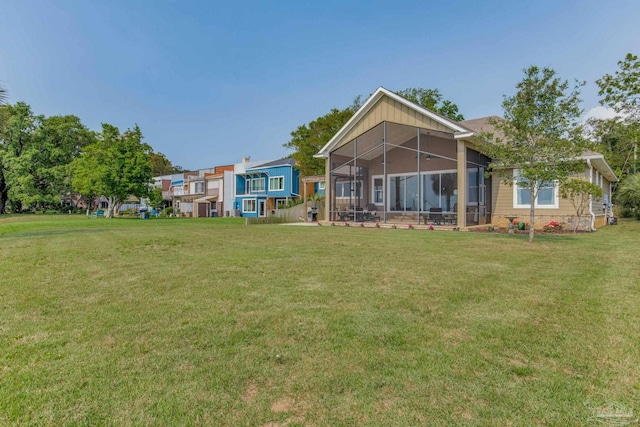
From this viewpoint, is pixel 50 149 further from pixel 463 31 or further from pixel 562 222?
pixel 562 222

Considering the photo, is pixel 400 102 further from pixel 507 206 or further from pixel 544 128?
pixel 544 128

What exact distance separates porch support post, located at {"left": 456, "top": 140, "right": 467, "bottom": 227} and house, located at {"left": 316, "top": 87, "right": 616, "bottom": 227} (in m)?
0.04

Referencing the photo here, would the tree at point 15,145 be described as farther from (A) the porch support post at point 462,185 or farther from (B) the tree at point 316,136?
(A) the porch support post at point 462,185

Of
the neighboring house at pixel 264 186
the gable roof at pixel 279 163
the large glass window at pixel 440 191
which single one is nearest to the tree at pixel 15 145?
the neighboring house at pixel 264 186

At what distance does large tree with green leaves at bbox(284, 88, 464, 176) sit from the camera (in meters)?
26.7

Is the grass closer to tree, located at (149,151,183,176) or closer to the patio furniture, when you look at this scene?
the patio furniture

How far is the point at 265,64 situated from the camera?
70.7 feet

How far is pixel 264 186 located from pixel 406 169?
20.6m

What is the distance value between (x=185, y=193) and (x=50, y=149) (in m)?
15.8

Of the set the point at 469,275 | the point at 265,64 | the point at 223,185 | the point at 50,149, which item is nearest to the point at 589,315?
the point at 469,275

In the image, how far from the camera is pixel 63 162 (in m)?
39.9

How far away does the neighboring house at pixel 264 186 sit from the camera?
34.2 m

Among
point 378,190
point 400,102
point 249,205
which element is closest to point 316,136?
point 378,190

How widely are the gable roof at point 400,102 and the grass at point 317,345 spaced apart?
9544 mm
